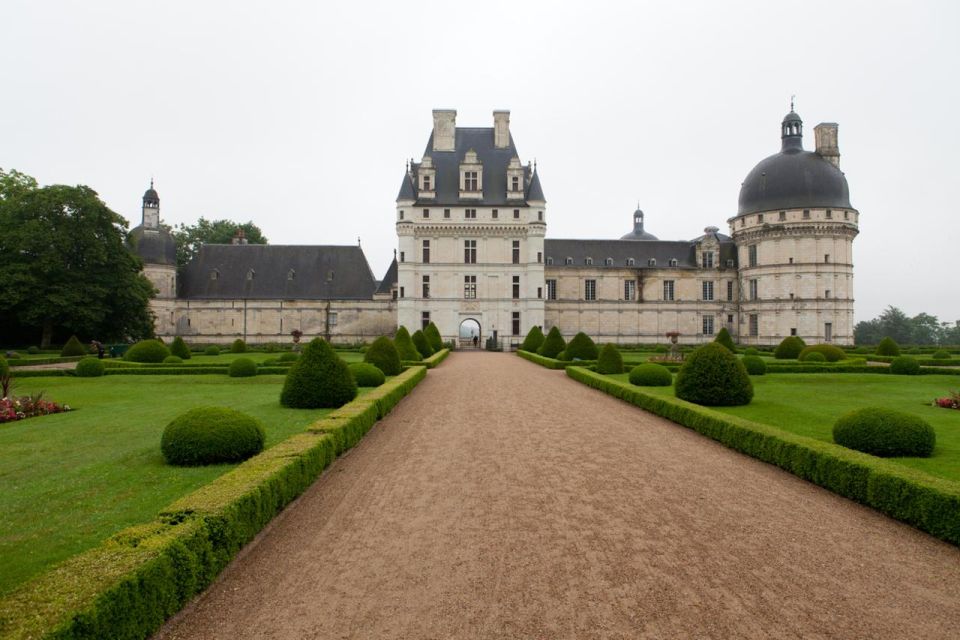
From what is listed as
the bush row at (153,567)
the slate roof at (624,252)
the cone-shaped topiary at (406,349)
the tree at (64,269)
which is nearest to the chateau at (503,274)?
the slate roof at (624,252)

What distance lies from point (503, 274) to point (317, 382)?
36.5 m

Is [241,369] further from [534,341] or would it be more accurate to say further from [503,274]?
[503,274]

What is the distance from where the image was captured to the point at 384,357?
73.1 ft

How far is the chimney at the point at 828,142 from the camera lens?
52438mm

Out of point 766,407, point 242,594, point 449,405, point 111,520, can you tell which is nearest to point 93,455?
point 111,520

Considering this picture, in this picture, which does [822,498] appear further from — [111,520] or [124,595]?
[111,520]

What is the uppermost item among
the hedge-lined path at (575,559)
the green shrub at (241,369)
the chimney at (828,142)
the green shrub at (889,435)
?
the chimney at (828,142)

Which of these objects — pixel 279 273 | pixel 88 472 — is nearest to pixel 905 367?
pixel 88 472

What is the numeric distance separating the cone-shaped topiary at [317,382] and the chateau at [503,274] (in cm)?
3430

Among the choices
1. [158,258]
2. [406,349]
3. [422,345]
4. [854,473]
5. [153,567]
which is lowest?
[854,473]

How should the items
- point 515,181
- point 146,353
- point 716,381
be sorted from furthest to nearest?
point 515,181 < point 146,353 < point 716,381

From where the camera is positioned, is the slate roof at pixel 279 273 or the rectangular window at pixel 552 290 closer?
the slate roof at pixel 279 273

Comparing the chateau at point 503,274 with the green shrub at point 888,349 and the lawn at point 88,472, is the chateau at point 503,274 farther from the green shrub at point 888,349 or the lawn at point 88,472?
the lawn at point 88,472

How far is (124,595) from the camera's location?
3.99 metres
